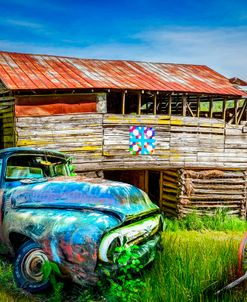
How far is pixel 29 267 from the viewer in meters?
4.90

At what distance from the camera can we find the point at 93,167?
13.0m

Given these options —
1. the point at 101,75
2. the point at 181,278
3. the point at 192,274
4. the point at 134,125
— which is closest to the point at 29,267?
the point at 181,278

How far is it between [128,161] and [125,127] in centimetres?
133

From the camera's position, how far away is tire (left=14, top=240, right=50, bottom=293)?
4789 millimetres

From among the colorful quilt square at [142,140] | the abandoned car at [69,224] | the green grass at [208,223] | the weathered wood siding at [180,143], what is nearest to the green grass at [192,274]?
the abandoned car at [69,224]

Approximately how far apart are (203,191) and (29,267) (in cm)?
1191

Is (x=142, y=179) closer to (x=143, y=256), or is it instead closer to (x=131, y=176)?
(x=131, y=176)

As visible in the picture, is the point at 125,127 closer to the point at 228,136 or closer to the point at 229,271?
the point at 228,136

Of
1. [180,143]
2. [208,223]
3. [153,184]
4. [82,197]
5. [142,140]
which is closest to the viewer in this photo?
[82,197]

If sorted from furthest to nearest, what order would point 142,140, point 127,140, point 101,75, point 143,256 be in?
point 101,75 → point 142,140 → point 127,140 → point 143,256

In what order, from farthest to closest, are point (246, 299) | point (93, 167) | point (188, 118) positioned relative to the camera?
point (188, 118), point (93, 167), point (246, 299)

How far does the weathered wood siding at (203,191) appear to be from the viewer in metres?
15.3

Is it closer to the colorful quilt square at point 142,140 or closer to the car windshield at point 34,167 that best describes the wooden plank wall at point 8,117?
the colorful quilt square at point 142,140

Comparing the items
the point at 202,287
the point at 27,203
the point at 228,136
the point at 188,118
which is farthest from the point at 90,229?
the point at 228,136
